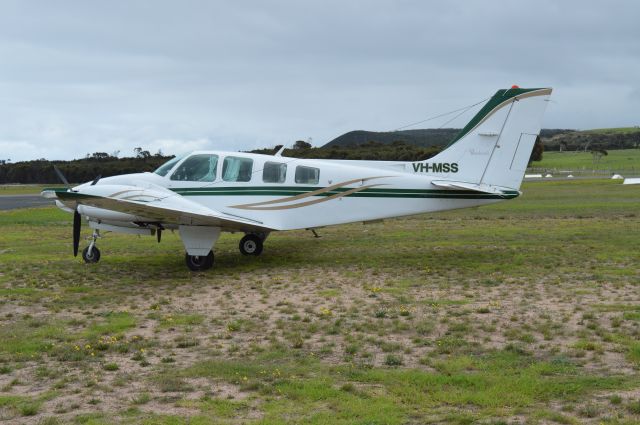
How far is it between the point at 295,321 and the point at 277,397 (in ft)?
9.82

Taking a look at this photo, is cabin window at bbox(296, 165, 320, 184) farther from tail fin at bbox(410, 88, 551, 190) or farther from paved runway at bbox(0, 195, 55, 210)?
paved runway at bbox(0, 195, 55, 210)

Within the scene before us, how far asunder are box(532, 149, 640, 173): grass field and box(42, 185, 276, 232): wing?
101 metres

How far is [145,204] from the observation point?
1277 cm

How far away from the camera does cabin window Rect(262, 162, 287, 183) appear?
47.7 feet

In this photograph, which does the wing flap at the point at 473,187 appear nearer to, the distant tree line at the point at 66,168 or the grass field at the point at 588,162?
the distant tree line at the point at 66,168

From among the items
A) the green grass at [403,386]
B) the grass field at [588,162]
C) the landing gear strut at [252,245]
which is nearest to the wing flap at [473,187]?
the landing gear strut at [252,245]

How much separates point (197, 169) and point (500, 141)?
7.03 metres

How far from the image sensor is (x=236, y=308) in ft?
31.8

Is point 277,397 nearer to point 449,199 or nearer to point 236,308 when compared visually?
point 236,308

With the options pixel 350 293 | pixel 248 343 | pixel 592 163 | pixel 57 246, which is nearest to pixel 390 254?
pixel 350 293

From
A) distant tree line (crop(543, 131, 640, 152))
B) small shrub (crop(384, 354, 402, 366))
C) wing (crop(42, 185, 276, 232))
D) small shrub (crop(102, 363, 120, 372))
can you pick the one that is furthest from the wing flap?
distant tree line (crop(543, 131, 640, 152))

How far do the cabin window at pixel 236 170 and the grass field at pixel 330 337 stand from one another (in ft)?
6.74

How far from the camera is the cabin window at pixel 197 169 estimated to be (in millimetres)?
14586

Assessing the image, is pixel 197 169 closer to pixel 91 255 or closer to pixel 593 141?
pixel 91 255
